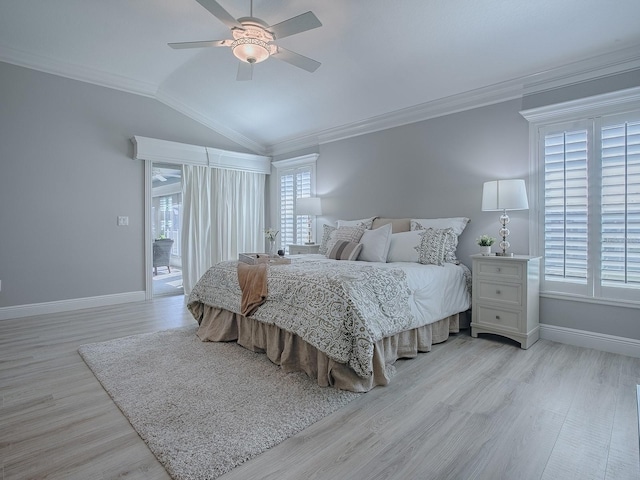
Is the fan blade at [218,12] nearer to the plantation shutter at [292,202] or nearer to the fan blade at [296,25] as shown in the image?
the fan blade at [296,25]

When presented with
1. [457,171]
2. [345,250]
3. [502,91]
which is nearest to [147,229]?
[345,250]

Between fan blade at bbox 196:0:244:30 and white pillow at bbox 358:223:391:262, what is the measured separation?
90.5 inches

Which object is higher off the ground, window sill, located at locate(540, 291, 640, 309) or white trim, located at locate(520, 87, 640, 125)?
white trim, located at locate(520, 87, 640, 125)

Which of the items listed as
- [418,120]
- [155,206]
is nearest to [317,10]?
[418,120]

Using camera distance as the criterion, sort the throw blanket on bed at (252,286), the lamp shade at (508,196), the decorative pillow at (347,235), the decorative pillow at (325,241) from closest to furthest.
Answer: the throw blanket on bed at (252,286) → the lamp shade at (508,196) → the decorative pillow at (347,235) → the decorative pillow at (325,241)

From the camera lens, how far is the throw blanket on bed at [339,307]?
2.17 m

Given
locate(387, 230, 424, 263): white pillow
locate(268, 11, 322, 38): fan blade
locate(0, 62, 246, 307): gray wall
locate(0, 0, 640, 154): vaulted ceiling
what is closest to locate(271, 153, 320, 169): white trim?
locate(0, 0, 640, 154): vaulted ceiling

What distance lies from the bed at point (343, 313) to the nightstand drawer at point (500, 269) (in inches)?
8.8

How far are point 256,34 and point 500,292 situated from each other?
3085mm

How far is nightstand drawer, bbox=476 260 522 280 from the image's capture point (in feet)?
10.1

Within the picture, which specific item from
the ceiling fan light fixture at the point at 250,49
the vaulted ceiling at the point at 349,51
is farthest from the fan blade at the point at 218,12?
the vaulted ceiling at the point at 349,51

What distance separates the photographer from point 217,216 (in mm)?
5852

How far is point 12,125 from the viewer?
4.03 metres

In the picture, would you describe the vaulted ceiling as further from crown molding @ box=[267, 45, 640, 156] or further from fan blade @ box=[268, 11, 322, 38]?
fan blade @ box=[268, 11, 322, 38]
